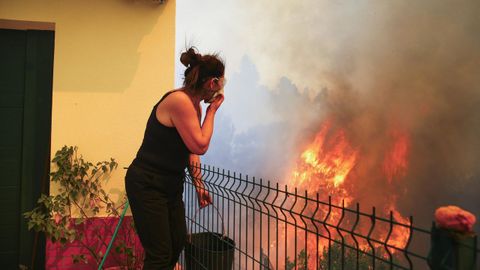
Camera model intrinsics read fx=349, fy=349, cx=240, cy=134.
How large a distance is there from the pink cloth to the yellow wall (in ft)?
8.64

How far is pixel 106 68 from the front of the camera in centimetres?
308

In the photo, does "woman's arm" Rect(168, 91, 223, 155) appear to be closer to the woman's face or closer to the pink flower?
the woman's face

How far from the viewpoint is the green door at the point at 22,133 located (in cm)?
319

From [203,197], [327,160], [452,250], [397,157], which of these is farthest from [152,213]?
[327,160]

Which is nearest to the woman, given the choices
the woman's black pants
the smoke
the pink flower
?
the woman's black pants

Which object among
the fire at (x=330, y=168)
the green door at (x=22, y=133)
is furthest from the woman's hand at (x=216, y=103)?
the fire at (x=330, y=168)

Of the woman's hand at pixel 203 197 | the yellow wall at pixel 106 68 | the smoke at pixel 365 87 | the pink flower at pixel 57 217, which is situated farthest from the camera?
the smoke at pixel 365 87

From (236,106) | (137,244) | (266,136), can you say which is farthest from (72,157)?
(266,136)

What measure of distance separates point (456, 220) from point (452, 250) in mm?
83

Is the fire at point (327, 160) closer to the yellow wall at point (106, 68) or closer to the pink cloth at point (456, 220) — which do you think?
the yellow wall at point (106, 68)

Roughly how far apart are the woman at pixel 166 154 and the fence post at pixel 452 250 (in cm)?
118

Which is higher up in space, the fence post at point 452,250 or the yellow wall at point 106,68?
the yellow wall at point 106,68

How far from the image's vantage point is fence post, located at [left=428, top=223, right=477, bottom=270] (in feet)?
3.06

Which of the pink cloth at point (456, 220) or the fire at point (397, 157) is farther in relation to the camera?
the fire at point (397, 157)
